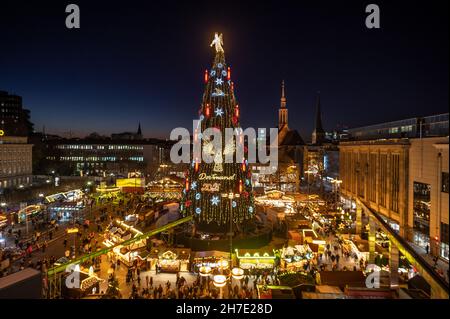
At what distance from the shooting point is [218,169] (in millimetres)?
22172

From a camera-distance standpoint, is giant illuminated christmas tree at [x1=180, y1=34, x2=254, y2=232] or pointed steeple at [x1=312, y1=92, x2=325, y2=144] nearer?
giant illuminated christmas tree at [x1=180, y1=34, x2=254, y2=232]

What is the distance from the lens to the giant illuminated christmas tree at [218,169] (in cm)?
2225

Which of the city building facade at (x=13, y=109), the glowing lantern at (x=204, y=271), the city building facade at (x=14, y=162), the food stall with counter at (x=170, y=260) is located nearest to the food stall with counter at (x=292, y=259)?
the glowing lantern at (x=204, y=271)

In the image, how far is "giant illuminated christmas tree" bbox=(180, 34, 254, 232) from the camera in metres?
22.2

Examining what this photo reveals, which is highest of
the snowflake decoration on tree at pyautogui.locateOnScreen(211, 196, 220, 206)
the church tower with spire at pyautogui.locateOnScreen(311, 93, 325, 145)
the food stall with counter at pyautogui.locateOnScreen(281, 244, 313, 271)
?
the church tower with spire at pyautogui.locateOnScreen(311, 93, 325, 145)

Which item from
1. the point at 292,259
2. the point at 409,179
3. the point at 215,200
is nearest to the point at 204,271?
the point at 292,259

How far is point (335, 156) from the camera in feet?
245

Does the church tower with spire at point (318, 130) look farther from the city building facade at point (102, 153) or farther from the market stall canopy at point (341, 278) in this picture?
the market stall canopy at point (341, 278)

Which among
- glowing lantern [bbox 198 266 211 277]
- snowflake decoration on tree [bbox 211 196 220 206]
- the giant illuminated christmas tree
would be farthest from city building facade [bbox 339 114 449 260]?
snowflake decoration on tree [bbox 211 196 220 206]

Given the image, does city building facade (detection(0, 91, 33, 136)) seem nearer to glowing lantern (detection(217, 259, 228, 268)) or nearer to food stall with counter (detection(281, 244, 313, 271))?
glowing lantern (detection(217, 259, 228, 268))

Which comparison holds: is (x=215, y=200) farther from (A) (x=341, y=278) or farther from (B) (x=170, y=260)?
(A) (x=341, y=278)
